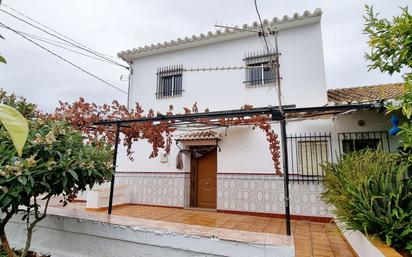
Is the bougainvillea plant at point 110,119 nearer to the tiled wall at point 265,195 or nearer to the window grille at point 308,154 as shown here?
the window grille at point 308,154

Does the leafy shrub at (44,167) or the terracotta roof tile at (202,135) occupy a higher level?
the terracotta roof tile at (202,135)

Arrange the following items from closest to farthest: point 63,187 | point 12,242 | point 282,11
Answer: point 63,187
point 12,242
point 282,11

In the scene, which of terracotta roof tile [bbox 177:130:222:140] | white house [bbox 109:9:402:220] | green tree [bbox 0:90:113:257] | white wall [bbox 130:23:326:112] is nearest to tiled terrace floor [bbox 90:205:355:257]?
white house [bbox 109:9:402:220]

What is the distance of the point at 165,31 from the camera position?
11.9 m

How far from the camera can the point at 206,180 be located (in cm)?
1091

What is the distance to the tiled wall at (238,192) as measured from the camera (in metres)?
8.62

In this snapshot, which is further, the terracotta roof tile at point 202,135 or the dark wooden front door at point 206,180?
the dark wooden front door at point 206,180

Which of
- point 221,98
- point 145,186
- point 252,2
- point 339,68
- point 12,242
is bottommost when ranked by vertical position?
point 12,242

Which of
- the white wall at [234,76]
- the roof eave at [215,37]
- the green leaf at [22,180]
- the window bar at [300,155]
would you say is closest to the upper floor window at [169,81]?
the white wall at [234,76]

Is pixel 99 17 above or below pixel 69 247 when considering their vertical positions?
above

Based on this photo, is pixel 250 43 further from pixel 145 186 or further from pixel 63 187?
pixel 63 187

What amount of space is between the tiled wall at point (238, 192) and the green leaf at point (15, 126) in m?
8.98

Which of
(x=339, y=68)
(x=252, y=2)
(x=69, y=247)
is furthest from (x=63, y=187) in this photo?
(x=339, y=68)

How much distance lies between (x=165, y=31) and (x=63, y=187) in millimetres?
9694
